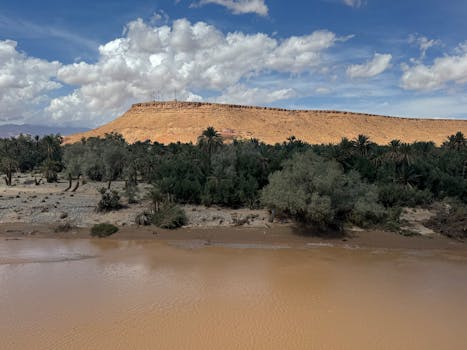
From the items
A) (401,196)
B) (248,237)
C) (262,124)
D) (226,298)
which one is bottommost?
(226,298)

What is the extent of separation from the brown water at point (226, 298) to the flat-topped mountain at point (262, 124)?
194 feet

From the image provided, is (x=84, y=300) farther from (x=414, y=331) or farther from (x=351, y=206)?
(x=351, y=206)

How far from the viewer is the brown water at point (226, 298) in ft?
38.4

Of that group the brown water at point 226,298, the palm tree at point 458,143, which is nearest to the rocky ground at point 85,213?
the brown water at point 226,298

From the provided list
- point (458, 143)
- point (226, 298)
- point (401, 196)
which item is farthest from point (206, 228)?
point (458, 143)

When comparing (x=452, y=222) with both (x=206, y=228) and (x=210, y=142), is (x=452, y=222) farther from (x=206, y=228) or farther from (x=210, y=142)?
(x=210, y=142)

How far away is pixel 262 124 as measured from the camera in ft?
305

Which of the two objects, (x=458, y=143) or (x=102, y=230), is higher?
(x=458, y=143)

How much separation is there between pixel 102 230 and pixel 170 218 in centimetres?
428

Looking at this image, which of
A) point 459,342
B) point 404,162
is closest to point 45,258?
point 459,342

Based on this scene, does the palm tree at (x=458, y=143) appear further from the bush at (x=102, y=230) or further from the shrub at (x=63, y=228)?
the shrub at (x=63, y=228)

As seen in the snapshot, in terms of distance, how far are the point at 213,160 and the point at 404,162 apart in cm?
1558

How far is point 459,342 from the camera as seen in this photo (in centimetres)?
1192

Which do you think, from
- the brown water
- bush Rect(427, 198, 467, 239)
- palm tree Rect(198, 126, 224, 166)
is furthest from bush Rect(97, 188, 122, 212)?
bush Rect(427, 198, 467, 239)
